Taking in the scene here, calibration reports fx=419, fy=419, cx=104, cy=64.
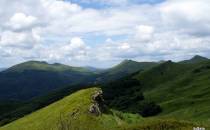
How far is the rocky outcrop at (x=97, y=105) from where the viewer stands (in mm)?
59125

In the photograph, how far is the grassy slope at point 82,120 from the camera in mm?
54062

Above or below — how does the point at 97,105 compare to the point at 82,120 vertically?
above

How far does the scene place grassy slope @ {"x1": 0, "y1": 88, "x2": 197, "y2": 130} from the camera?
177ft

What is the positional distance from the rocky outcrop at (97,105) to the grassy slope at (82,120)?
629 millimetres

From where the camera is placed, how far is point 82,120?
57.5 metres

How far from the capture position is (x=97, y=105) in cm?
6050

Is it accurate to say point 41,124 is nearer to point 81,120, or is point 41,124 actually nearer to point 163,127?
point 81,120

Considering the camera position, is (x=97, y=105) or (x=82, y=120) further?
(x=97, y=105)

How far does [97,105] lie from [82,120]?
13.3ft

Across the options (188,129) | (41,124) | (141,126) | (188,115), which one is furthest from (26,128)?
(188,115)

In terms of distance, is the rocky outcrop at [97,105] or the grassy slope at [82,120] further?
the rocky outcrop at [97,105]

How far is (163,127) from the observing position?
5381 cm

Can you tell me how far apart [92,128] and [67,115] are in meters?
5.84

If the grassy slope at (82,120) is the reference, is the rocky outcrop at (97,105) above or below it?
above
